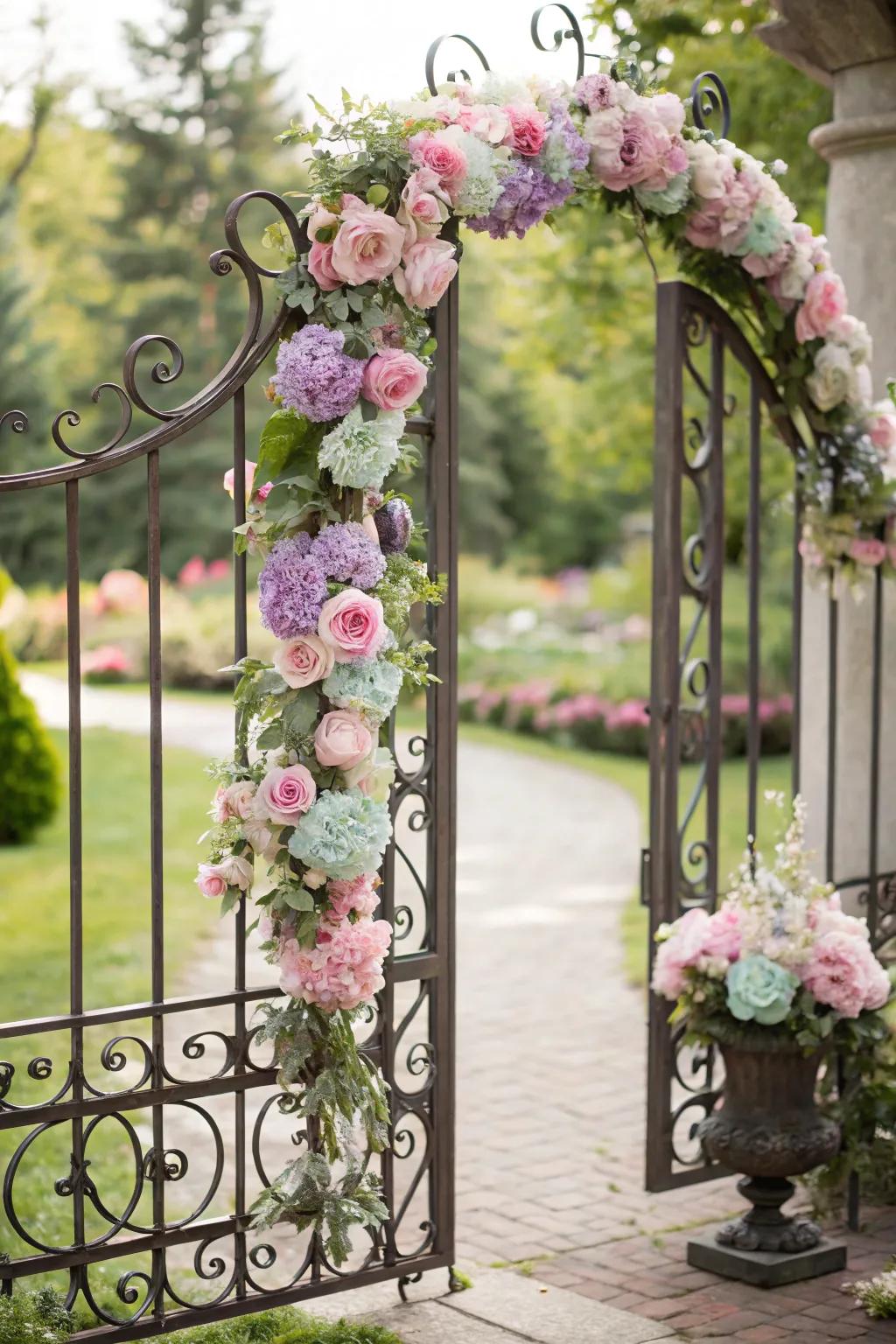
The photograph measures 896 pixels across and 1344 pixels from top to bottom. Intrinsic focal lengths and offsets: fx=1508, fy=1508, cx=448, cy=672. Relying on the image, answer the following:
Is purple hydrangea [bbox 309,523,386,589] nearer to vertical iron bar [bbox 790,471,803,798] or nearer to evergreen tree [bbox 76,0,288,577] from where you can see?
vertical iron bar [bbox 790,471,803,798]

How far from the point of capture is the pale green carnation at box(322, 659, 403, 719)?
3.56 metres

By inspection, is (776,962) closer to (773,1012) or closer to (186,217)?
(773,1012)

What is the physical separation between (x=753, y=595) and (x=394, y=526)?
1494 millimetres

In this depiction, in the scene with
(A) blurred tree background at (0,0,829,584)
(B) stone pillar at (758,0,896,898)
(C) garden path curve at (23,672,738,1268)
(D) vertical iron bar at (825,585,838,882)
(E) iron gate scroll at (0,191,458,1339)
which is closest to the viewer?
(E) iron gate scroll at (0,191,458,1339)

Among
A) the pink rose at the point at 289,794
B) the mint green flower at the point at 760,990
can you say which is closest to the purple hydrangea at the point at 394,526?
the pink rose at the point at 289,794

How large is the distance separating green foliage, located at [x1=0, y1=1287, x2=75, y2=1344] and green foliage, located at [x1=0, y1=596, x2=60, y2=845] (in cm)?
693

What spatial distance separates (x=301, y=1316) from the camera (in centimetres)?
395

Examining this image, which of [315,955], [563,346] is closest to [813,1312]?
[315,955]

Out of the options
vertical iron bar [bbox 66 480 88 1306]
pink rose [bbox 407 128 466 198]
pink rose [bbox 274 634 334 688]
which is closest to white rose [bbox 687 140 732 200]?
pink rose [bbox 407 128 466 198]

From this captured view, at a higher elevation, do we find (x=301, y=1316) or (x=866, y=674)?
(x=866, y=674)

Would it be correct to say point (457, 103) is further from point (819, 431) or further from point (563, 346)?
point (563, 346)

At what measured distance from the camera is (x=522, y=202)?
12.9ft

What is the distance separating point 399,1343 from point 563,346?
9.78 m

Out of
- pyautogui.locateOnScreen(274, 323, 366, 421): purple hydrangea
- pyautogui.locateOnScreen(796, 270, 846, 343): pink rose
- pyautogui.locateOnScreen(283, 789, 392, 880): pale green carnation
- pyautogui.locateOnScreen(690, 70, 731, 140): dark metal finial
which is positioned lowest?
pyautogui.locateOnScreen(283, 789, 392, 880): pale green carnation
